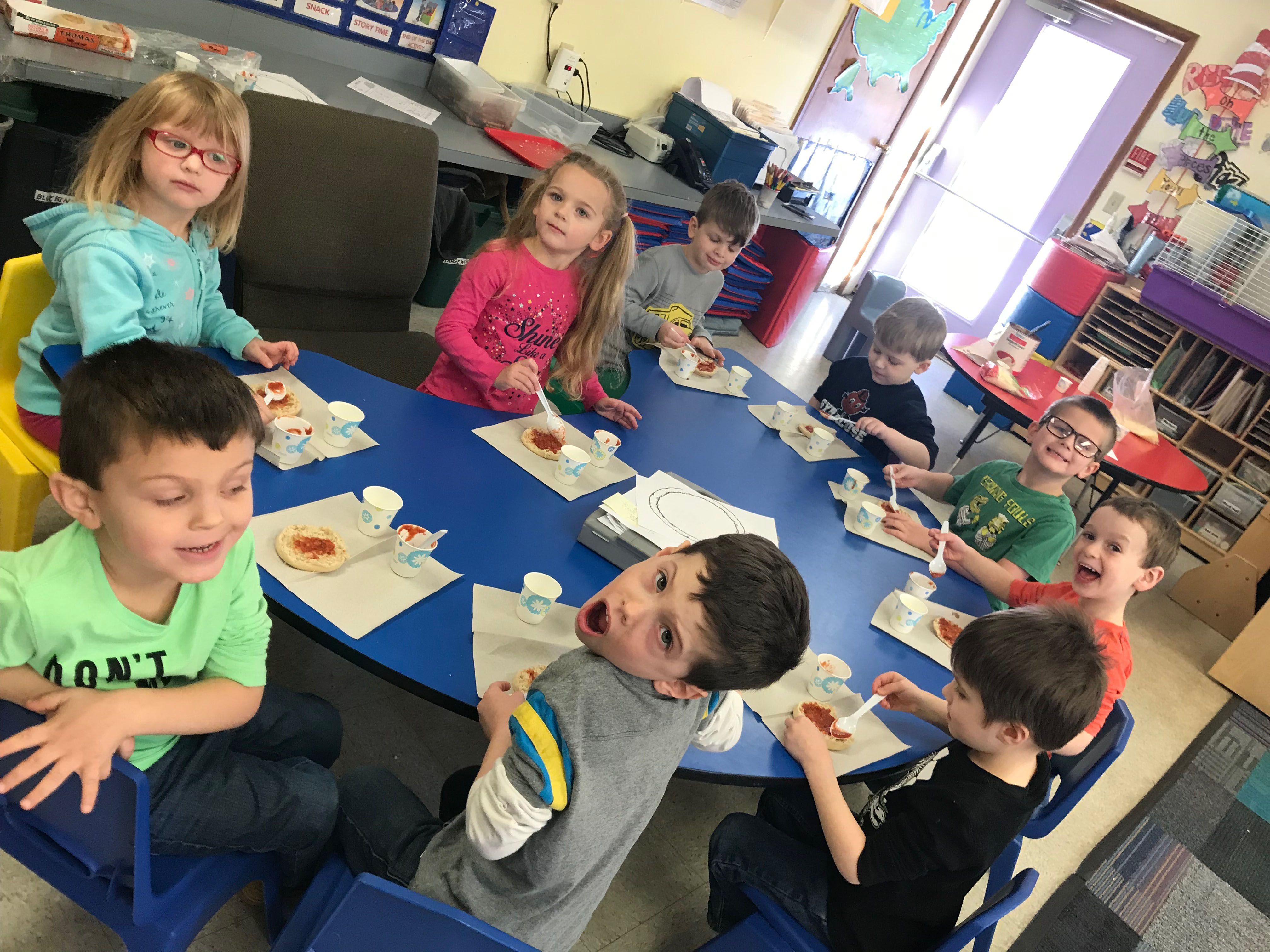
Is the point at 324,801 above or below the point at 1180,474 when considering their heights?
below

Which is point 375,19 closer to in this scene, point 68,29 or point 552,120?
point 552,120

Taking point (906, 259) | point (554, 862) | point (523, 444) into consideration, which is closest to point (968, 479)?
point (523, 444)

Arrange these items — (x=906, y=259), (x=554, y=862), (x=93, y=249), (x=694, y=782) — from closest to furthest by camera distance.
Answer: (x=554, y=862) → (x=93, y=249) → (x=694, y=782) → (x=906, y=259)

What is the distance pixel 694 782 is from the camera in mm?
2391

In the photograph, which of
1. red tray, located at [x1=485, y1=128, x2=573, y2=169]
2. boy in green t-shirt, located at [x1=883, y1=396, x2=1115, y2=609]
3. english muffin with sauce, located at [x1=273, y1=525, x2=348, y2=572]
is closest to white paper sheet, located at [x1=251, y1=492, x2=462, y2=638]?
english muffin with sauce, located at [x1=273, y1=525, x2=348, y2=572]

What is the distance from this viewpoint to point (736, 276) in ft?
16.6

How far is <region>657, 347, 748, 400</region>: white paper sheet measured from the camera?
249cm

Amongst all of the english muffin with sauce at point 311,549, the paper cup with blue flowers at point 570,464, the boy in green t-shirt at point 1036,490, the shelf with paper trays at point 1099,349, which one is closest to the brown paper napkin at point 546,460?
the paper cup with blue flowers at point 570,464

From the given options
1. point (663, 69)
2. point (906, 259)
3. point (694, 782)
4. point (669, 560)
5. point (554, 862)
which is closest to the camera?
point (554, 862)

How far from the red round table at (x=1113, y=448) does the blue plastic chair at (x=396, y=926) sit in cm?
371

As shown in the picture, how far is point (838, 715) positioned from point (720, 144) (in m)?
3.29

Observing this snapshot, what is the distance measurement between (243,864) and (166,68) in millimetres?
2435

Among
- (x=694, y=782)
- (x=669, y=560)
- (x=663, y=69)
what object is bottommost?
(x=694, y=782)

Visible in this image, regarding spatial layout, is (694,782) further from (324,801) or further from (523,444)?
(324,801)
